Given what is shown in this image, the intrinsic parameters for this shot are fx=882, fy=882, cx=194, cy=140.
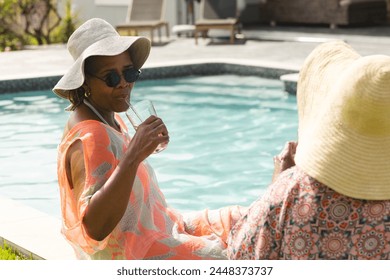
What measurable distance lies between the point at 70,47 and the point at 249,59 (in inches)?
389

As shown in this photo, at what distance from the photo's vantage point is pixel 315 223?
255cm

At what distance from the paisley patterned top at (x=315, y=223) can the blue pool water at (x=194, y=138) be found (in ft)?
13.4

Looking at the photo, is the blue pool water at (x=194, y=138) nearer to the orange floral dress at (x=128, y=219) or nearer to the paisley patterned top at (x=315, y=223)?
the orange floral dress at (x=128, y=219)

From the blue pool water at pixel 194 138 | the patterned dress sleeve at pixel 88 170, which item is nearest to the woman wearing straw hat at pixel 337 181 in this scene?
the patterned dress sleeve at pixel 88 170

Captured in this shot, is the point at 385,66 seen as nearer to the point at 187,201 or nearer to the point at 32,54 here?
the point at 187,201

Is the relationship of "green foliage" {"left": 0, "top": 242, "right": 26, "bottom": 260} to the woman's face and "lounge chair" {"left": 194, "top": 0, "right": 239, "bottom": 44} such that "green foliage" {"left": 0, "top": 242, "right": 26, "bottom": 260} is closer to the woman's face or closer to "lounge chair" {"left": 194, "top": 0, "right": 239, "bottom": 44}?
the woman's face

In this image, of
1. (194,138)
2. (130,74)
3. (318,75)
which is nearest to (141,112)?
(130,74)

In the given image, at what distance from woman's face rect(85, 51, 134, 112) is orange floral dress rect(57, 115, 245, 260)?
0.10 metres

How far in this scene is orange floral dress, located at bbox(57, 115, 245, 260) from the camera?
10.2 feet

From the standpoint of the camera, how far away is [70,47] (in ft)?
10.9

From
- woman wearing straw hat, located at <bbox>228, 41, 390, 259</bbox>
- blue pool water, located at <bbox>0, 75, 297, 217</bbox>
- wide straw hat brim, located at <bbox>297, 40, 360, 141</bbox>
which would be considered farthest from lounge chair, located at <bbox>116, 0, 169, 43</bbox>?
woman wearing straw hat, located at <bbox>228, 41, 390, 259</bbox>

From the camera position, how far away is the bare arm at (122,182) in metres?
2.93

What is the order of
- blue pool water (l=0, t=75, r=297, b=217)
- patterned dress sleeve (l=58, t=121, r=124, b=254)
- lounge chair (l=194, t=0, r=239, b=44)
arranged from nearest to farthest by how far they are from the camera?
patterned dress sleeve (l=58, t=121, r=124, b=254) < blue pool water (l=0, t=75, r=297, b=217) < lounge chair (l=194, t=0, r=239, b=44)
